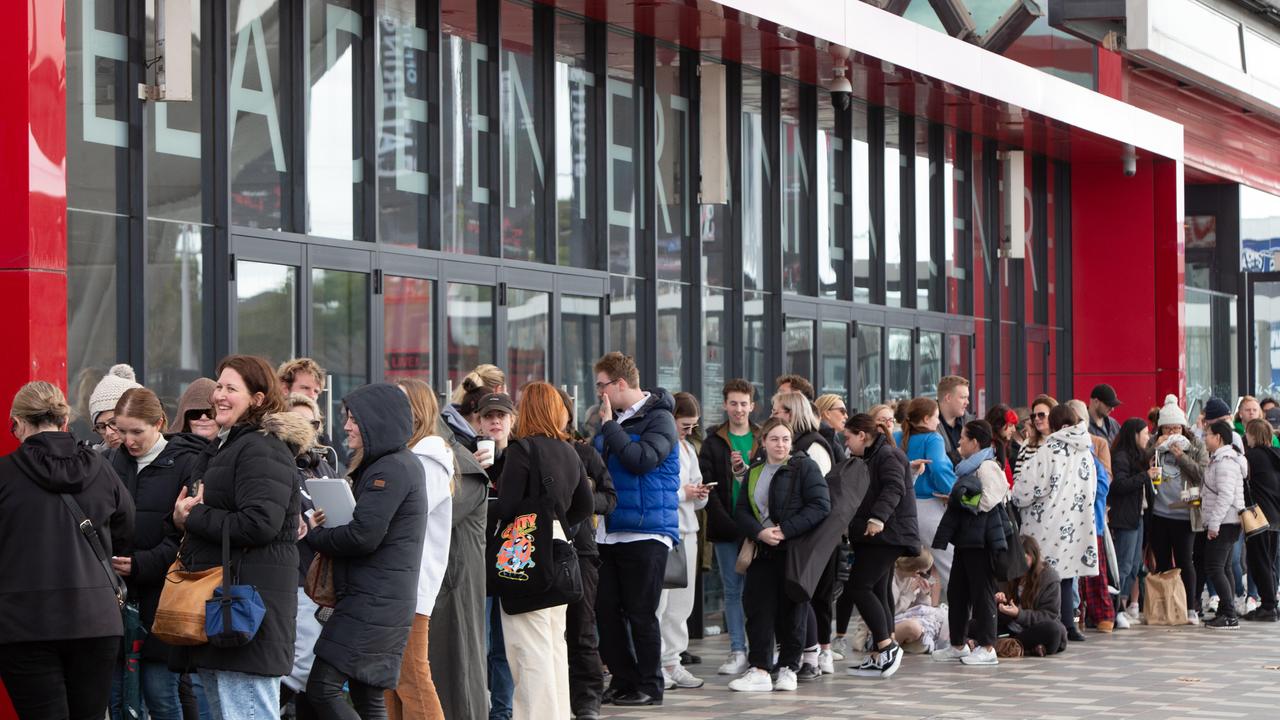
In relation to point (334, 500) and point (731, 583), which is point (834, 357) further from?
point (334, 500)

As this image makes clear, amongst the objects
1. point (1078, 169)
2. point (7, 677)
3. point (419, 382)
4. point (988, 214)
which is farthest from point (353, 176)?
point (1078, 169)

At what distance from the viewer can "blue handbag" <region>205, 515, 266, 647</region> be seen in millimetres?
6258

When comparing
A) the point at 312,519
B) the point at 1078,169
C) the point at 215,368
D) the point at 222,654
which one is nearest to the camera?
the point at 222,654

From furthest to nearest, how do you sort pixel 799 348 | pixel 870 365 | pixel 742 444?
A: 1. pixel 870 365
2. pixel 799 348
3. pixel 742 444

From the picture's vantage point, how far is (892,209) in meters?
19.4

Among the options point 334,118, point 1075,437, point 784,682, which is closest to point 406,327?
point 334,118

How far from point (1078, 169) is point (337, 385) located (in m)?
14.2

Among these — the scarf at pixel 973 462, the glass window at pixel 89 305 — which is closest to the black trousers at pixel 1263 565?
the scarf at pixel 973 462

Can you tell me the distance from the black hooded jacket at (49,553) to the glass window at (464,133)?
20.3 ft

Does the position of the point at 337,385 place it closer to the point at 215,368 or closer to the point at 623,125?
the point at 215,368

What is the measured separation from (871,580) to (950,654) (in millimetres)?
1612

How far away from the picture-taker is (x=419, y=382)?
24.9ft

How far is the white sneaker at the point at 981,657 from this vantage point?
1229 cm

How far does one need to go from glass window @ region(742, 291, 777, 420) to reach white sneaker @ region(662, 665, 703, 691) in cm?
521
